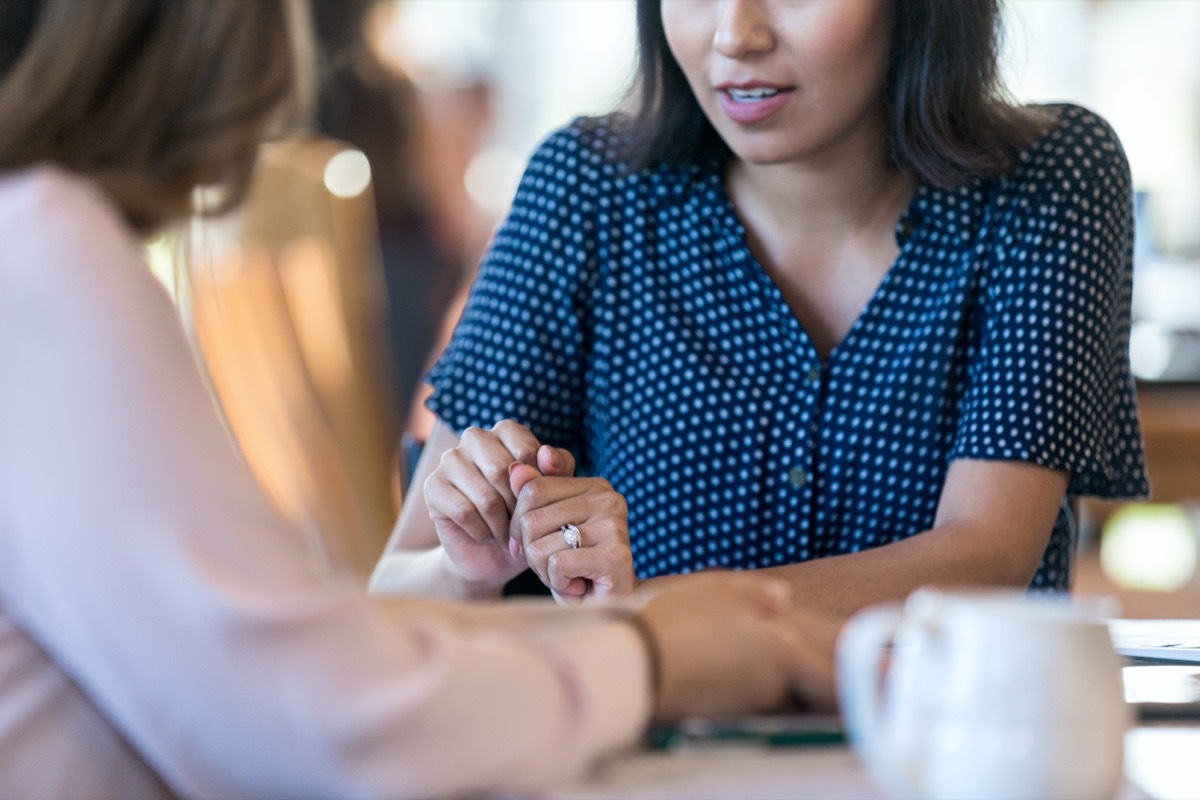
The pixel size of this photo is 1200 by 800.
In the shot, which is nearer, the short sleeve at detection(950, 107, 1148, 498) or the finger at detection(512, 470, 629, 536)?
the finger at detection(512, 470, 629, 536)

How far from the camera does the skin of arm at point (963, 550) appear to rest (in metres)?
1.10

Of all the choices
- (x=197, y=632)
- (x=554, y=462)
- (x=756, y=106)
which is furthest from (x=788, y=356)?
(x=197, y=632)

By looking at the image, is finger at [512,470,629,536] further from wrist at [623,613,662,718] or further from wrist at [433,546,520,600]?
wrist at [623,613,662,718]

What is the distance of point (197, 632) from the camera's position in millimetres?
608

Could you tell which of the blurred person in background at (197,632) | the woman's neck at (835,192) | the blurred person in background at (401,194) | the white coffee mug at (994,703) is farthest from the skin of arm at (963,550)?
the blurred person in background at (401,194)

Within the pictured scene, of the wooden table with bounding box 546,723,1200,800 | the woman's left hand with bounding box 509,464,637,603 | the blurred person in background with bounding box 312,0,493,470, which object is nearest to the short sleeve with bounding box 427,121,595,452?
the woman's left hand with bounding box 509,464,637,603

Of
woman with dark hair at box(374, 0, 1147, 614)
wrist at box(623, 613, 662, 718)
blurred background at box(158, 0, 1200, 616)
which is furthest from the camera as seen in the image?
blurred background at box(158, 0, 1200, 616)

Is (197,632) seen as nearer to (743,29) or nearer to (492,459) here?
(492,459)

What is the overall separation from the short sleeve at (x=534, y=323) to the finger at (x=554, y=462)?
298 mm

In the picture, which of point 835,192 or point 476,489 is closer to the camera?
point 476,489

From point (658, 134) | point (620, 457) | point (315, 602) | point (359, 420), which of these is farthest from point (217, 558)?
point (359, 420)

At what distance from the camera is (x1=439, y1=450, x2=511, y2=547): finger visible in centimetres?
102

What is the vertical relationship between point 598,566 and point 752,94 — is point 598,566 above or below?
below

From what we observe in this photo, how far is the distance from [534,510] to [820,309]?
0.44 meters
